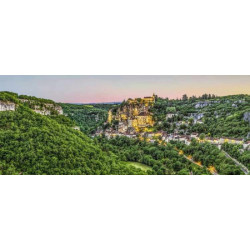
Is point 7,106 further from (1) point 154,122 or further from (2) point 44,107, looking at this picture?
(1) point 154,122

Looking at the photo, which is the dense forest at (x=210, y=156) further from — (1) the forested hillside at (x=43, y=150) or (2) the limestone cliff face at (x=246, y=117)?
(1) the forested hillside at (x=43, y=150)

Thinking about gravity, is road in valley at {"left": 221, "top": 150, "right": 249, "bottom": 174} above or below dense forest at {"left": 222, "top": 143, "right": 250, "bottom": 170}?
below

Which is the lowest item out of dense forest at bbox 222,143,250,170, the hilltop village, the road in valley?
the road in valley

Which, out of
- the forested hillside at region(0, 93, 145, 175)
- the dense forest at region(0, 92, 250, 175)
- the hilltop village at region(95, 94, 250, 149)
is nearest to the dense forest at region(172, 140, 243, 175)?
Answer: the dense forest at region(0, 92, 250, 175)

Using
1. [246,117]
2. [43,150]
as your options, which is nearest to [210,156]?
[246,117]

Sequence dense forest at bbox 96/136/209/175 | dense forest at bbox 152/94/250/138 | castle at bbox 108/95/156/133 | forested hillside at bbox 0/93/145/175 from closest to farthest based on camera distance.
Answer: forested hillside at bbox 0/93/145/175 → dense forest at bbox 96/136/209/175 → dense forest at bbox 152/94/250/138 → castle at bbox 108/95/156/133

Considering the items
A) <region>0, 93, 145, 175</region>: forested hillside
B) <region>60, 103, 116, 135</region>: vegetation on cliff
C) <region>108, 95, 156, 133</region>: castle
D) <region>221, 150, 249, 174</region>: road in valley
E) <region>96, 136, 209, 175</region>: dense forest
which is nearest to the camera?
<region>0, 93, 145, 175</region>: forested hillside

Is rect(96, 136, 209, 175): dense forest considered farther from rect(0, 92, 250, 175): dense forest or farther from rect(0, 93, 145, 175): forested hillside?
rect(0, 93, 145, 175): forested hillside

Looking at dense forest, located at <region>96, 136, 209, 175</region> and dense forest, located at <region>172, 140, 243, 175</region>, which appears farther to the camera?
dense forest, located at <region>96, 136, 209, 175</region>

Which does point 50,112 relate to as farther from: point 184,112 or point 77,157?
point 184,112

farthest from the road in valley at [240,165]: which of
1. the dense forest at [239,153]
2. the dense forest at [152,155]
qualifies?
the dense forest at [152,155]
